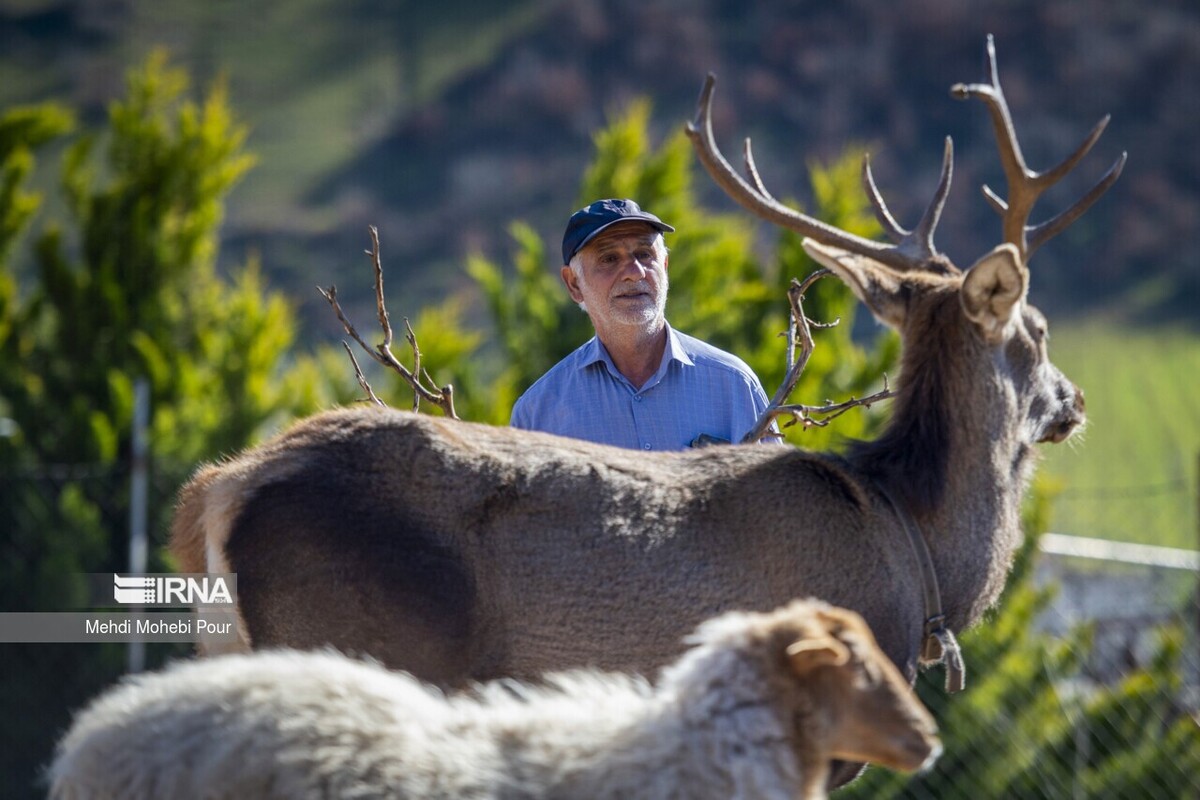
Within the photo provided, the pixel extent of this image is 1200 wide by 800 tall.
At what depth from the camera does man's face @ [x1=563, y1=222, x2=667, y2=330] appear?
540 centimetres

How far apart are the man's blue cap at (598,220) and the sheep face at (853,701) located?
8.27ft

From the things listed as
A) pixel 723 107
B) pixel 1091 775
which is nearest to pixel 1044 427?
pixel 1091 775

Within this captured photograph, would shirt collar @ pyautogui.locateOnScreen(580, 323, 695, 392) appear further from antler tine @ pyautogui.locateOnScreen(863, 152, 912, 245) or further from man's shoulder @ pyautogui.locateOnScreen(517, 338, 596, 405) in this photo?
antler tine @ pyautogui.locateOnScreen(863, 152, 912, 245)

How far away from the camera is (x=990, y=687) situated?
9.26 m

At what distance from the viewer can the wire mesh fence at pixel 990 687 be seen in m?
9.27

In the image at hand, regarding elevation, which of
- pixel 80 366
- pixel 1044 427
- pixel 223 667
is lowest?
pixel 223 667

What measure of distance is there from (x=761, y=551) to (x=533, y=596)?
70cm

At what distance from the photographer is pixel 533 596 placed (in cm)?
408

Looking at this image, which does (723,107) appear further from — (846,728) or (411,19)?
(846,728)

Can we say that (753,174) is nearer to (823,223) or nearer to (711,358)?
(823,223)

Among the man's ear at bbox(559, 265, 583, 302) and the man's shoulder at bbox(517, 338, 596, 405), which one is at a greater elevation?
the man's ear at bbox(559, 265, 583, 302)

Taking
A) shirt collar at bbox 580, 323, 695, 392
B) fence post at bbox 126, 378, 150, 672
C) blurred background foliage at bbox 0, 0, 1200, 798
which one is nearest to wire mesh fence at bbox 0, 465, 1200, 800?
blurred background foliage at bbox 0, 0, 1200, 798

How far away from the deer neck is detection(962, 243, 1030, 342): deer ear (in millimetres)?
89

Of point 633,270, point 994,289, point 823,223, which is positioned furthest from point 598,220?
point 994,289
